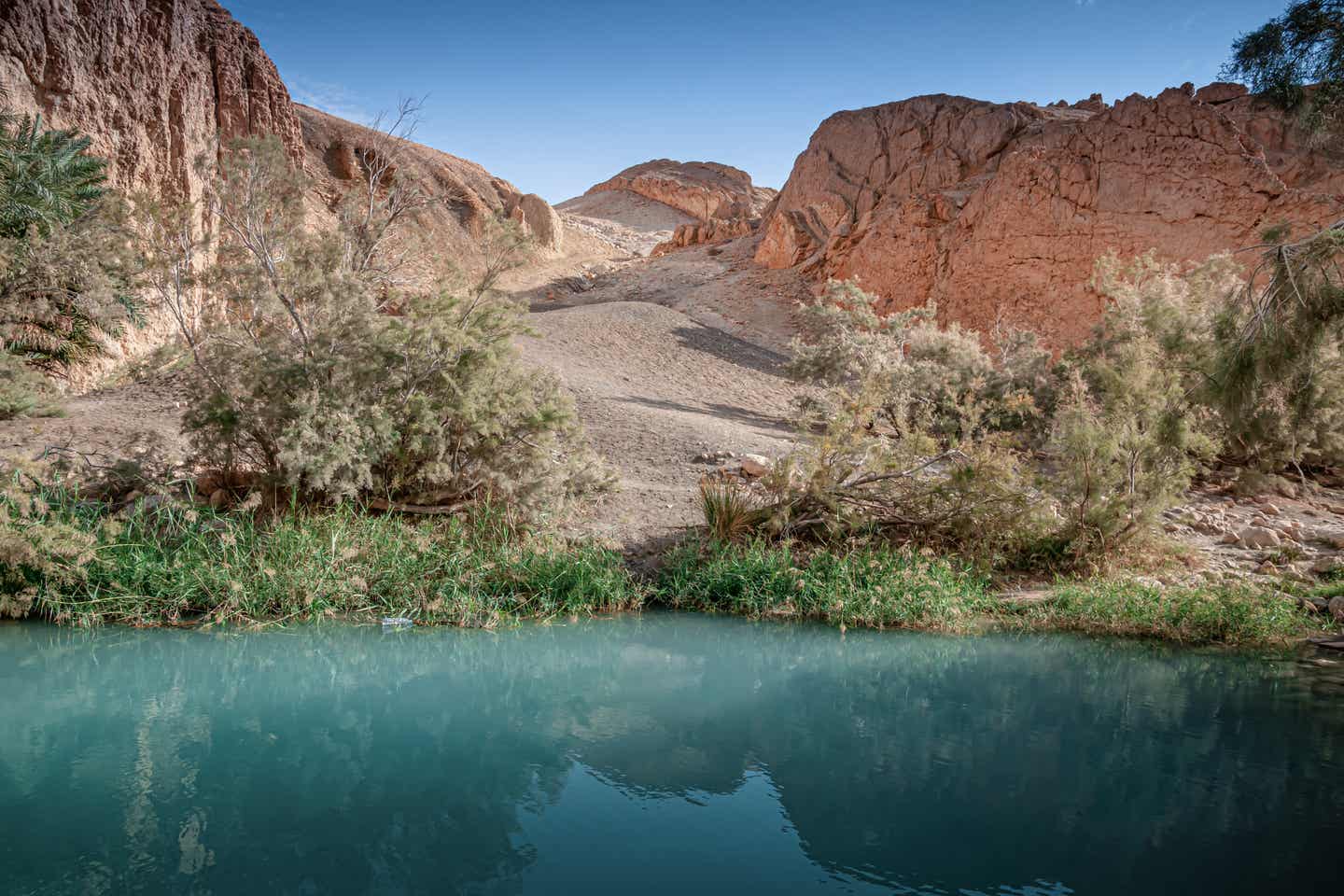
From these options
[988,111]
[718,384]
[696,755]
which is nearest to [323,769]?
[696,755]

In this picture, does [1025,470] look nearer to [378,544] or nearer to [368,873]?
[378,544]

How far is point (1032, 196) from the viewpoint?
931 inches

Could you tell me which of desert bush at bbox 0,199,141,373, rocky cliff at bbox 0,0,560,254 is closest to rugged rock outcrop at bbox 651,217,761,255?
rocky cliff at bbox 0,0,560,254

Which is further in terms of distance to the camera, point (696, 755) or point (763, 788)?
point (696, 755)

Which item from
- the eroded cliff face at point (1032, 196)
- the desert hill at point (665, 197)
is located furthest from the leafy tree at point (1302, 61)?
the desert hill at point (665, 197)

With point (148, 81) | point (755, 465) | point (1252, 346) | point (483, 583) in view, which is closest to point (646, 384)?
point (755, 465)

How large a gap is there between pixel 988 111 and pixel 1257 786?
26.1m

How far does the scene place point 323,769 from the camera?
5.14 metres

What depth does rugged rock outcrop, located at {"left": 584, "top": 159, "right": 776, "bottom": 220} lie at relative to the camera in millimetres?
54562

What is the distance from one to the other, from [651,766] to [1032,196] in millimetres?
22814

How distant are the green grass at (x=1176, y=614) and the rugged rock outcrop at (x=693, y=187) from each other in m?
45.6

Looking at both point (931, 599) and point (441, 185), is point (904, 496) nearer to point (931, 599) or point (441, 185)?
point (931, 599)

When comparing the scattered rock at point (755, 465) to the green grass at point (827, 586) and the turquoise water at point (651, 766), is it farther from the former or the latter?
the turquoise water at point (651, 766)

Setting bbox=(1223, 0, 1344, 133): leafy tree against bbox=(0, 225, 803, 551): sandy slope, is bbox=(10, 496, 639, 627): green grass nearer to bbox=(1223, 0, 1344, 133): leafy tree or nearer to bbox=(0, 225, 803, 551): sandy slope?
bbox=(0, 225, 803, 551): sandy slope
